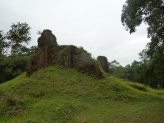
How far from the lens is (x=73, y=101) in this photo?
859 cm

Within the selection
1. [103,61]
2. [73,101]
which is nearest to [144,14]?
[73,101]

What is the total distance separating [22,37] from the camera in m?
8.27

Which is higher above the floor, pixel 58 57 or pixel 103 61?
pixel 58 57

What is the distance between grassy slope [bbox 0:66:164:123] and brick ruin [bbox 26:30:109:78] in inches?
36.0

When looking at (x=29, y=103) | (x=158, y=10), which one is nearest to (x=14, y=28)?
(x=29, y=103)

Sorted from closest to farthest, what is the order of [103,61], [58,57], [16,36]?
[16,36] → [58,57] → [103,61]

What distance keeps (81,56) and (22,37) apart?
7.09 meters

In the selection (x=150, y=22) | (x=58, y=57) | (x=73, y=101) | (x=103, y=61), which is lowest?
(x=73, y=101)

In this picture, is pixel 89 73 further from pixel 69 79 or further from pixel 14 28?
pixel 14 28

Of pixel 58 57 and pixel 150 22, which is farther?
pixel 58 57

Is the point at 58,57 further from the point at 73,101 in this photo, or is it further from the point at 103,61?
the point at 73,101

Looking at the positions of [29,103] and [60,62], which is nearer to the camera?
[29,103]

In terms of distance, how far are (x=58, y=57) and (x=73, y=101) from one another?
722 cm

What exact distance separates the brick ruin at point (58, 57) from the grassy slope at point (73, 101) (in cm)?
92
